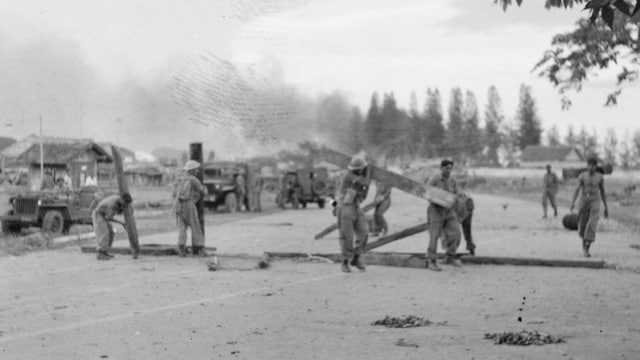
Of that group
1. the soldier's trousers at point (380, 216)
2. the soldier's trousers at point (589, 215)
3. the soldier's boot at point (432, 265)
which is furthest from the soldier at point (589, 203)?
the soldier's trousers at point (380, 216)

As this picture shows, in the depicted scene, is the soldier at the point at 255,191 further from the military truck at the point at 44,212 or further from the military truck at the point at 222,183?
the military truck at the point at 44,212

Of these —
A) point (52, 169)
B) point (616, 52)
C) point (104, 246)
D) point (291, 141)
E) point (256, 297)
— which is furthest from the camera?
point (52, 169)

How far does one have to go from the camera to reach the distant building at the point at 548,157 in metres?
114

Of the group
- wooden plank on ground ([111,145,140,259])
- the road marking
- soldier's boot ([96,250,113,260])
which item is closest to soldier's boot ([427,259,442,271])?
the road marking

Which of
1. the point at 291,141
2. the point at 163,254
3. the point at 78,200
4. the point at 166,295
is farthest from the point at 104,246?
the point at 78,200

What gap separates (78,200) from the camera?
81.3 feet

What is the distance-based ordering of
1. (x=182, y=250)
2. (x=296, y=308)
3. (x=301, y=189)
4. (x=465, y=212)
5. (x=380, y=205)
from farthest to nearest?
(x=301, y=189), (x=380, y=205), (x=182, y=250), (x=465, y=212), (x=296, y=308)

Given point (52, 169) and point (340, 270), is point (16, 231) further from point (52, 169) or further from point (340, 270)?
point (340, 270)

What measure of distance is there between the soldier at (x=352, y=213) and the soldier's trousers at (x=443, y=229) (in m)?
1.13

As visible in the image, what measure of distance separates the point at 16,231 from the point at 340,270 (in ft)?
41.5

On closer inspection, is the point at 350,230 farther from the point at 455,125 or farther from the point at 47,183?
the point at 455,125

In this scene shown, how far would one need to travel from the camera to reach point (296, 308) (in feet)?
35.0

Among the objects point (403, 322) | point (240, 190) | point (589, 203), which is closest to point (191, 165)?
point (589, 203)

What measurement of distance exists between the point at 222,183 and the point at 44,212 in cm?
1469
